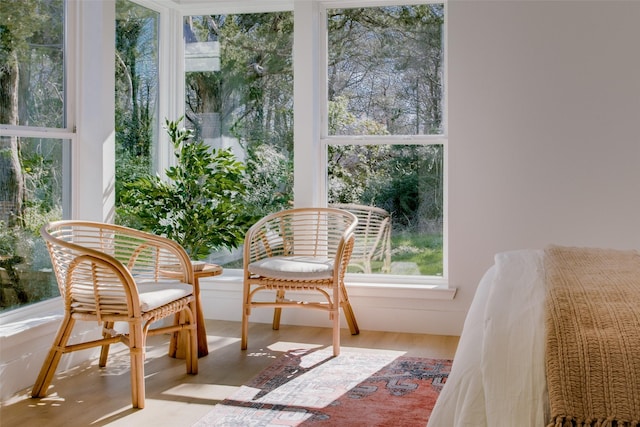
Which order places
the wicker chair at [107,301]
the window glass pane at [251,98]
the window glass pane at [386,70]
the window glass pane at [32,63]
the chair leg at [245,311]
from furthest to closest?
1. the window glass pane at [251,98]
2. the window glass pane at [386,70]
3. the chair leg at [245,311]
4. the window glass pane at [32,63]
5. the wicker chair at [107,301]

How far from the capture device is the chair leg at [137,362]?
285 centimetres

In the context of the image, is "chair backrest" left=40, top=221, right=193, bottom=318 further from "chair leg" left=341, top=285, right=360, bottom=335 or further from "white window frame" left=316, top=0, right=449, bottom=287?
"white window frame" left=316, top=0, right=449, bottom=287

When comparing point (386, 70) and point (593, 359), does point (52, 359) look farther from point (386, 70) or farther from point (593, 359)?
point (386, 70)

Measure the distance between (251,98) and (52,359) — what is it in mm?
2316

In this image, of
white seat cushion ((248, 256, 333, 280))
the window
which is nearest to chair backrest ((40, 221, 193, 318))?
white seat cushion ((248, 256, 333, 280))

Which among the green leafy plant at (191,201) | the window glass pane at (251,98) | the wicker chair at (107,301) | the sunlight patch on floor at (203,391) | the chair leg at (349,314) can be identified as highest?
the window glass pane at (251,98)

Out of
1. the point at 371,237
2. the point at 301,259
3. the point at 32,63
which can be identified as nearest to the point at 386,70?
the point at 371,237

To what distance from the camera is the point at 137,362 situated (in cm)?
285

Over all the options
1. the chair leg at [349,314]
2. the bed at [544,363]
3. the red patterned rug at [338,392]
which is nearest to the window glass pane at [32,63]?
the red patterned rug at [338,392]

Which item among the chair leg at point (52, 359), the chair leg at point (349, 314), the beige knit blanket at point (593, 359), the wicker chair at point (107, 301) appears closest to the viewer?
the beige knit blanket at point (593, 359)

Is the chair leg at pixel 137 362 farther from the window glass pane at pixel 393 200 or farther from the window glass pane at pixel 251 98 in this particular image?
the window glass pane at pixel 393 200

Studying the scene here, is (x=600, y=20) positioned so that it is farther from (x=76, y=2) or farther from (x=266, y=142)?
(x=76, y=2)

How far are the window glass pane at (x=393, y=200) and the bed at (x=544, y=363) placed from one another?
2407 millimetres

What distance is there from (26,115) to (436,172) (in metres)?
2.42
